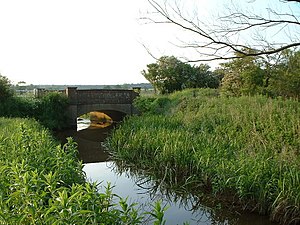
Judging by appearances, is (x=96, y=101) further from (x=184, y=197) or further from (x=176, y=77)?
(x=184, y=197)

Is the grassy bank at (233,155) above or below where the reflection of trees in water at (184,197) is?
above

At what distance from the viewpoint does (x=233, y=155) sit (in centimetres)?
664

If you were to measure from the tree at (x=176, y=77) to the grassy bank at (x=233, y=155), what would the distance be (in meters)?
17.2

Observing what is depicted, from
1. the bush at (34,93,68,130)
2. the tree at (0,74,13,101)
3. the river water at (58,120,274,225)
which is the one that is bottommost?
the river water at (58,120,274,225)

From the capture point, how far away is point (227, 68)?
63.3 feet

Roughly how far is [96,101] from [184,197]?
523 inches

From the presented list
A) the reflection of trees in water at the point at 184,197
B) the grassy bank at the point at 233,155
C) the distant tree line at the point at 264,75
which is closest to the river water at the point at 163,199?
the reflection of trees in water at the point at 184,197

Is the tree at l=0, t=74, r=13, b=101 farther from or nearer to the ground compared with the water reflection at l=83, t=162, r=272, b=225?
farther from the ground

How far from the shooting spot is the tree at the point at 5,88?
1579 cm

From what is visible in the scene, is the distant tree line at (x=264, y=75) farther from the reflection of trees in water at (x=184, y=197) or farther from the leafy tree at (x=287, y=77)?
the reflection of trees in water at (x=184, y=197)

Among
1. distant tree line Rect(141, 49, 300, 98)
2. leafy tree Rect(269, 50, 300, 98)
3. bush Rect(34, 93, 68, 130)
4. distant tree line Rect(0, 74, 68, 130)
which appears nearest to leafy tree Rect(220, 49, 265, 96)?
distant tree line Rect(141, 49, 300, 98)

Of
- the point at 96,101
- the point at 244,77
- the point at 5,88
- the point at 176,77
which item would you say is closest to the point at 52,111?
the point at 5,88

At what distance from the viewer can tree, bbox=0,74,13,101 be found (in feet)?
51.8

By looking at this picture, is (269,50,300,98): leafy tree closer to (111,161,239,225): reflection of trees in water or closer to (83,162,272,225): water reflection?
(111,161,239,225): reflection of trees in water
